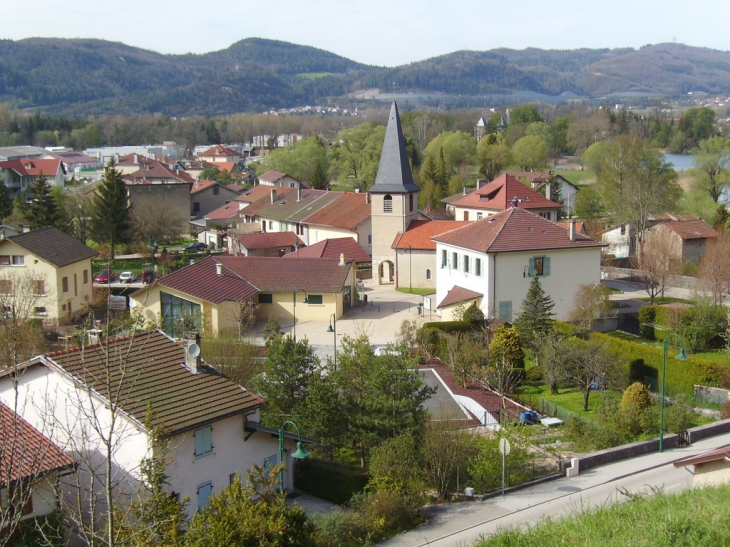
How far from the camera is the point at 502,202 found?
5288 centimetres

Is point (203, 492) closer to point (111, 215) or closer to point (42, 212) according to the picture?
point (111, 215)

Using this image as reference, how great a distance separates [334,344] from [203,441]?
12803 millimetres

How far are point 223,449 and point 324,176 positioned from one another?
71739mm

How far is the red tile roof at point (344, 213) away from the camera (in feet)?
171

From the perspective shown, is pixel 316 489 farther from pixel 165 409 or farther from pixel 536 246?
pixel 536 246

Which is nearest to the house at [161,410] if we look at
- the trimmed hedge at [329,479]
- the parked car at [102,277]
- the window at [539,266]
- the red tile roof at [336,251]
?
the trimmed hedge at [329,479]

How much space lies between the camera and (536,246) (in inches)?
1379

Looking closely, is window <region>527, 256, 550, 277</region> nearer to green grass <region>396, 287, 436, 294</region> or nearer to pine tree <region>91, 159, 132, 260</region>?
green grass <region>396, 287, 436, 294</region>

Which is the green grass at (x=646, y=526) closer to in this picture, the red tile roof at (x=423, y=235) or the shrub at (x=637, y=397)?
the shrub at (x=637, y=397)

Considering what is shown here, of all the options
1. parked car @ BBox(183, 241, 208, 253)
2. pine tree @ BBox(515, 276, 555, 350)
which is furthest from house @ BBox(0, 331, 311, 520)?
parked car @ BBox(183, 241, 208, 253)

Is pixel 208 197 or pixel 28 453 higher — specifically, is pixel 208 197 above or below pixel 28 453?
above

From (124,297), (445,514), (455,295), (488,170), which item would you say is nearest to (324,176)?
(488,170)

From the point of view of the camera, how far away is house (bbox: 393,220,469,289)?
148ft

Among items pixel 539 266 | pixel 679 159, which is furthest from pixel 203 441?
pixel 679 159
